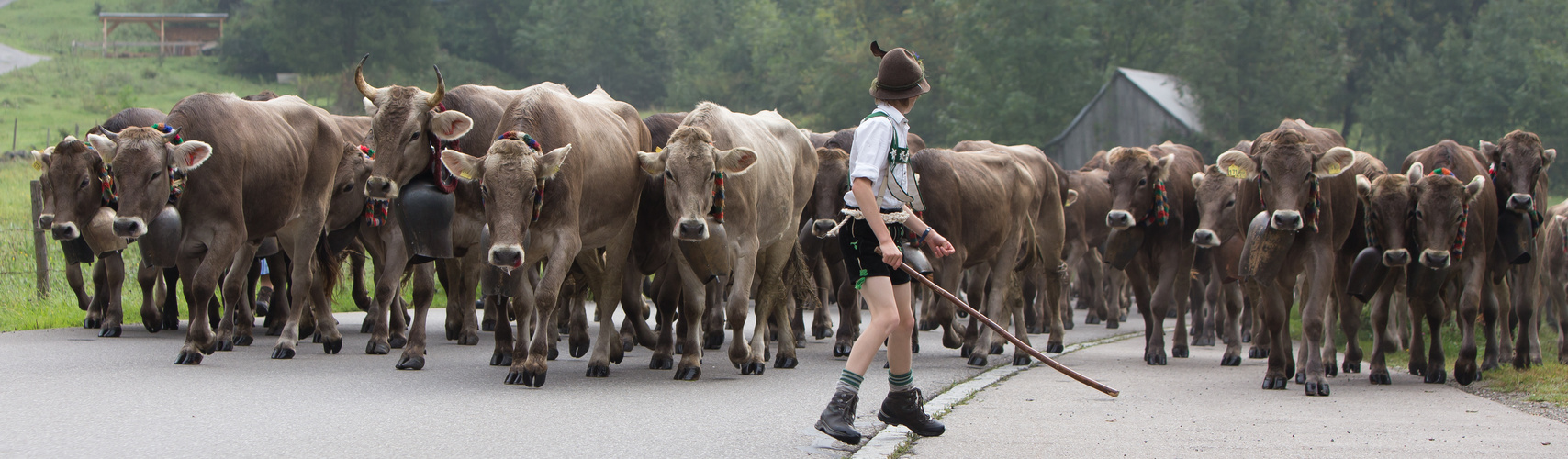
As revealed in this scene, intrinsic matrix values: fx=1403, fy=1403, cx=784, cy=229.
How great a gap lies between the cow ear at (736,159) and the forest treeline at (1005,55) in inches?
1877

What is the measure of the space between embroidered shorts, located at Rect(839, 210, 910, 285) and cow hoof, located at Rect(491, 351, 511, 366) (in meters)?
4.11

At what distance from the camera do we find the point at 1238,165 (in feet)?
32.9

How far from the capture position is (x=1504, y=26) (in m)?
59.5

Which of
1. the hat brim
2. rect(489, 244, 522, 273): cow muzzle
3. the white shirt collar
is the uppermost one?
the hat brim

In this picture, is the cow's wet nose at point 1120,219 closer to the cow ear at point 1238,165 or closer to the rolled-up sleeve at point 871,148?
the cow ear at point 1238,165

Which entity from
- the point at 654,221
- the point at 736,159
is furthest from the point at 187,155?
the point at 736,159

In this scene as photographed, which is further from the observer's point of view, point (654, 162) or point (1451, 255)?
point (1451, 255)

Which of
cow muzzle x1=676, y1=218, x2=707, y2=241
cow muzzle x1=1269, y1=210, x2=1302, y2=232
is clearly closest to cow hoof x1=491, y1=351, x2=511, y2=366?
cow muzzle x1=676, y1=218, x2=707, y2=241

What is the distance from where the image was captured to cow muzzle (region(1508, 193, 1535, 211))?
34.8ft

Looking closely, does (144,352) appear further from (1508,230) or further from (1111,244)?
(1508,230)

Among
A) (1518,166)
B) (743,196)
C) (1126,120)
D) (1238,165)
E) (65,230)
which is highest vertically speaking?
(1126,120)

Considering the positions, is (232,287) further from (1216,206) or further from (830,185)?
(1216,206)

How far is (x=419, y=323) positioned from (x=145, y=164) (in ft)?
6.84

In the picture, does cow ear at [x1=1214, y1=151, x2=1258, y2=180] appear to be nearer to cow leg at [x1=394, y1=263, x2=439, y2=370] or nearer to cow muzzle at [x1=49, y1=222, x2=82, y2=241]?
cow leg at [x1=394, y1=263, x2=439, y2=370]
